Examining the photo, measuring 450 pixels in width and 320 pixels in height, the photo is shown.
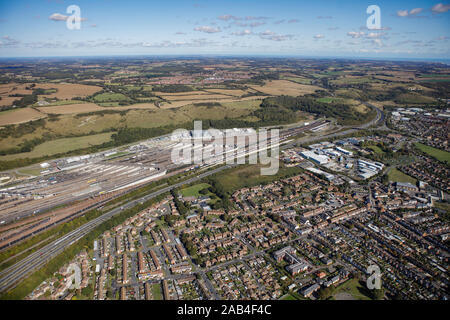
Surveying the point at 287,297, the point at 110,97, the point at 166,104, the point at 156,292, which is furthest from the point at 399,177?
the point at 110,97

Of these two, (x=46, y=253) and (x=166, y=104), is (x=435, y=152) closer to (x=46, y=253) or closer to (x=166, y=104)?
(x=46, y=253)

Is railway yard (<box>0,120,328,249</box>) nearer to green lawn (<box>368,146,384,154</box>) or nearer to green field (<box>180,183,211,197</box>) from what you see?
green field (<box>180,183,211,197</box>)

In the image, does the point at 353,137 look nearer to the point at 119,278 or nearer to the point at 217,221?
the point at 217,221

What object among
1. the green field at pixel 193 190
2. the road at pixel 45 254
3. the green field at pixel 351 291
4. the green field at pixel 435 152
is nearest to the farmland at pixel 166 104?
the green field at pixel 435 152

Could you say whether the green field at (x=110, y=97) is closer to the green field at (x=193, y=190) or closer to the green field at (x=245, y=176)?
the green field at (x=245, y=176)

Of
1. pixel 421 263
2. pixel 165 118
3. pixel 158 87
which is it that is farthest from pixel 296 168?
pixel 158 87

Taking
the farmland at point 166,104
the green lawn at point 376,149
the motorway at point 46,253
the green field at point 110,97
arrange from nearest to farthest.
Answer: the motorway at point 46,253
the green lawn at point 376,149
the farmland at point 166,104
the green field at point 110,97
